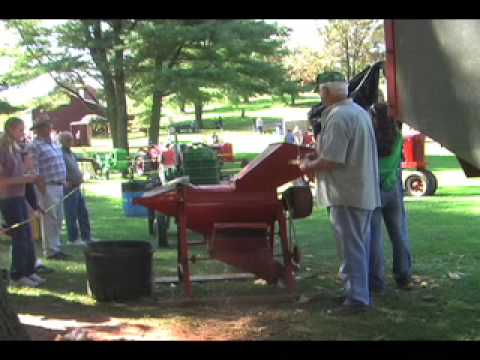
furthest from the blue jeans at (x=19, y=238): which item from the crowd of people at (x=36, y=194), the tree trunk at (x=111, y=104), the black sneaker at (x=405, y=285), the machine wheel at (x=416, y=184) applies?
the tree trunk at (x=111, y=104)

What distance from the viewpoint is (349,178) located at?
551 centimetres

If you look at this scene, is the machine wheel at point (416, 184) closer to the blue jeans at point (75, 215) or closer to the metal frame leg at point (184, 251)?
the blue jeans at point (75, 215)

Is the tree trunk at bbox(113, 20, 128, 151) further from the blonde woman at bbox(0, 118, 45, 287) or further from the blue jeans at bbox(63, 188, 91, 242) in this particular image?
the blonde woman at bbox(0, 118, 45, 287)

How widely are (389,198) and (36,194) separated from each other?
170 inches

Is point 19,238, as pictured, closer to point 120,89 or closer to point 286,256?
point 286,256

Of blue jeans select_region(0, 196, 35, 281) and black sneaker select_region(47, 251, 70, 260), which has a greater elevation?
blue jeans select_region(0, 196, 35, 281)

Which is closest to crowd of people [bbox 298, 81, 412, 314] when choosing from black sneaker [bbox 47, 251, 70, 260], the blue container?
black sneaker [bbox 47, 251, 70, 260]

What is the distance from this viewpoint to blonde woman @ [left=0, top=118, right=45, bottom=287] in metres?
6.91

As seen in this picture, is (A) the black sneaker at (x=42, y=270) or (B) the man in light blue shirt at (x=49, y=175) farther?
(B) the man in light blue shirt at (x=49, y=175)

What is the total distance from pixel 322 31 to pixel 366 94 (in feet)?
130

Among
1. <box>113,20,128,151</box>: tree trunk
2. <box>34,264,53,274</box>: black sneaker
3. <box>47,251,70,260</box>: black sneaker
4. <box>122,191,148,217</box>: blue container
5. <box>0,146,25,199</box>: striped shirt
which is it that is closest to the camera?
<box>0,146,25,199</box>: striped shirt

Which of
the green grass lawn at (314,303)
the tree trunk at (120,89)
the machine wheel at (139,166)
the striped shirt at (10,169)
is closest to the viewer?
the green grass lawn at (314,303)

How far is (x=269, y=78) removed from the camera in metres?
27.8

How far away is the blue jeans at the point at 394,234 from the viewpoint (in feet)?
20.4
